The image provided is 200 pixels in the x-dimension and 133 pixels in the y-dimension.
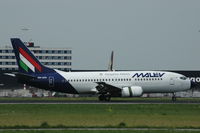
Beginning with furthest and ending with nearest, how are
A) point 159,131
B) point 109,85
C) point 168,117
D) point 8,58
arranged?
point 8,58, point 109,85, point 168,117, point 159,131

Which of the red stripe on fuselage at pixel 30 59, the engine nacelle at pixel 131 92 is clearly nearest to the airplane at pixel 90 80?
the red stripe on fuselage at pixel 30 59

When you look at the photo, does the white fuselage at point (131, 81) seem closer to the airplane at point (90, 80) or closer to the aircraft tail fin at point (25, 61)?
the airplane at point (90, 80)

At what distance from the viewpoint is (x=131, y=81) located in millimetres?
70000

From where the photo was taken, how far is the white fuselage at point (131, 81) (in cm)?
6988

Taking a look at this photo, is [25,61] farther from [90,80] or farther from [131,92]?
[131,92]

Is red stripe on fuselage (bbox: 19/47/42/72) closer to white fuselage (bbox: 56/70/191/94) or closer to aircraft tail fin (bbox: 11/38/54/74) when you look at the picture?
aircraft tail fin (bbox: 11/38/54/74)

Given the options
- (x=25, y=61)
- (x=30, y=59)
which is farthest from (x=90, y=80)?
(x=25, y=61)

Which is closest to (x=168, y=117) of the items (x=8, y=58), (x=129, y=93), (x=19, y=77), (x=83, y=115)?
(x=83, y=115)

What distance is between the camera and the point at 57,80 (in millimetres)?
69688

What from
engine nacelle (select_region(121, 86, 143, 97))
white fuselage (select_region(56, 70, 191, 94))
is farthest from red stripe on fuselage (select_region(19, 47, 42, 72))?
engine nacelle (select_region(121, 86, 143, 97))

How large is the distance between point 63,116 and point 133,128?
11054mm

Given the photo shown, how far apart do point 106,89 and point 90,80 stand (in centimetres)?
260

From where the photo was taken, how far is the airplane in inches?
2741

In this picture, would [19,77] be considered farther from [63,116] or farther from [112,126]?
[112,126]
